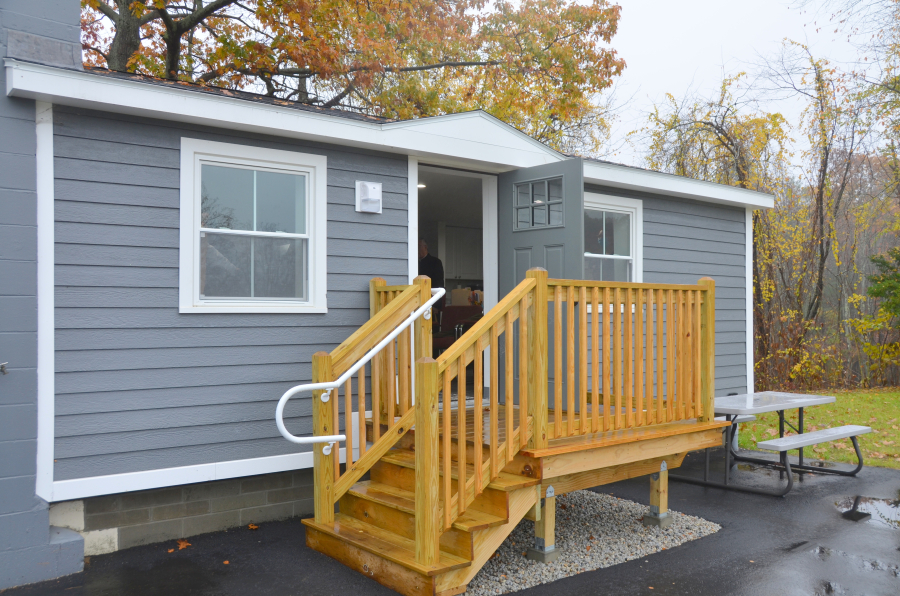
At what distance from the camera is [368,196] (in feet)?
15.4

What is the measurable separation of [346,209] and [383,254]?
1.41 feet

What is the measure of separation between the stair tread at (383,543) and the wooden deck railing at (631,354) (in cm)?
91

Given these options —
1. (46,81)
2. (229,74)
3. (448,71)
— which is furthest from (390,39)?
(46,81)

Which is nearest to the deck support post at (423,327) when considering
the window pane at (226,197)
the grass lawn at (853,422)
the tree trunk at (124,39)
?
the window pane at (226,197)

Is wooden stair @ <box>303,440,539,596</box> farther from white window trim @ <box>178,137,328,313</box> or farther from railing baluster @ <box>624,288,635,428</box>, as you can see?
white window trim @ <box>178,137,328,313</box>

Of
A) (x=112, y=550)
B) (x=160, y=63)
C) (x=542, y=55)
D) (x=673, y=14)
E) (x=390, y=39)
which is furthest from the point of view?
(x=673, y=14)

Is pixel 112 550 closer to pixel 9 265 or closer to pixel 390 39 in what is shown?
pixel 9 265

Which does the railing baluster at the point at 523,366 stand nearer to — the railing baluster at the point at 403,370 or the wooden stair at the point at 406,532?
the wooden stair at the point at 406,532

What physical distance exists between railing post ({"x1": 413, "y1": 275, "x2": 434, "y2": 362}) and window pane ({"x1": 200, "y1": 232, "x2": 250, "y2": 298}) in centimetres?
113

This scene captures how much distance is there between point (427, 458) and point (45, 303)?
7.50 feet

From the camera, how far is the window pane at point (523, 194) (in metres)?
5.20

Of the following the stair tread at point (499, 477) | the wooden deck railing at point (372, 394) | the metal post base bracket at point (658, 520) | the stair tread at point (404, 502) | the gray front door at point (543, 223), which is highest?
the gray front door at point (543, 223)

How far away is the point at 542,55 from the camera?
13.1 meters

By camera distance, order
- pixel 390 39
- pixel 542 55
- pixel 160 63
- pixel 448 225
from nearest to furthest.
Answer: pixel 448 225, pixel 160 63, pixel 390 39, pixel 542 55
